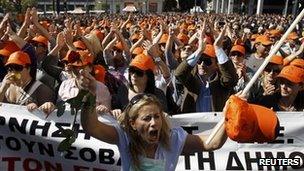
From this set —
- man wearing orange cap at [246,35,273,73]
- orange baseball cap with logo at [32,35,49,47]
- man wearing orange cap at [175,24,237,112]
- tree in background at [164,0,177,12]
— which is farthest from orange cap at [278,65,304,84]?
tree in background at [164,0,177,12]

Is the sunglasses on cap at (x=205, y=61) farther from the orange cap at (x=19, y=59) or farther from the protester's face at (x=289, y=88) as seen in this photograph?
the orange cap at (x=19, y=59)

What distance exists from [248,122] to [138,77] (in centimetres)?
220

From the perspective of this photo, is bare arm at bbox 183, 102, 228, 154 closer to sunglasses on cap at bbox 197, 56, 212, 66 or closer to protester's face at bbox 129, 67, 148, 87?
protester's face at bbox 129, 67, 148, 87

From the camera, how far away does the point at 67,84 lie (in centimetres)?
531

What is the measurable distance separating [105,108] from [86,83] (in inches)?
21.9

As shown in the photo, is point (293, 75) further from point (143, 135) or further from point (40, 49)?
point (40, 49)

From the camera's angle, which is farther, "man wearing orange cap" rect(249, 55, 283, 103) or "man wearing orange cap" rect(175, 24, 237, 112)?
"man wearing orange cap" rect(249, 55, 283, 103)

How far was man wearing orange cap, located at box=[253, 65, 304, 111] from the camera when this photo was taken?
4.92 metres

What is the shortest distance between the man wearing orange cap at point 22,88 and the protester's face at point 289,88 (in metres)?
2.26

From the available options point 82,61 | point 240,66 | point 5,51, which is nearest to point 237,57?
point 240,66

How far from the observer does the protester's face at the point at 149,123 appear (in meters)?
2.95

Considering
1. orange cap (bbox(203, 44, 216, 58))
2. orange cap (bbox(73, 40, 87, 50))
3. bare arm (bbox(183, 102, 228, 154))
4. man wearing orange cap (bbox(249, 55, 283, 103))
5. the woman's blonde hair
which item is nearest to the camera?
the woman's blonde hair

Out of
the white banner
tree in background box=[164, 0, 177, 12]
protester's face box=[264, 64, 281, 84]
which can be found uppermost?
protester's face box=[264, 64, 281, 84]

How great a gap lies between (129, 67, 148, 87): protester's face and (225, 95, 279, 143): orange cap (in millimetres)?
2052
